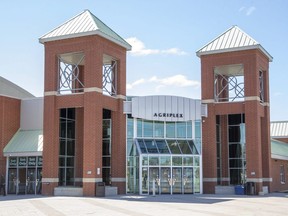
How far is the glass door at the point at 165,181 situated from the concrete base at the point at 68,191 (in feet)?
21.1

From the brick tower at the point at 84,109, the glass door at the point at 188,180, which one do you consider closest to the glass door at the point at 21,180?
the brick tower at the point at 84,109

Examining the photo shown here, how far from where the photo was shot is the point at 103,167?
39.0m

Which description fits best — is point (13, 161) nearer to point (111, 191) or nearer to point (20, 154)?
point (20, 154)

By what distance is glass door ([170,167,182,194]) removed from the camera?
124 feet

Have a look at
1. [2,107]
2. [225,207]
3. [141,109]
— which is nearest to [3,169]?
[2,107]

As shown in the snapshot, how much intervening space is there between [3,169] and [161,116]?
13198 mm

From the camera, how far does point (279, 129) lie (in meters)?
59.8

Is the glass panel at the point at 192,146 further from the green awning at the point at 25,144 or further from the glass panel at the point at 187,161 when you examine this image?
the green awning at the point at 25,144

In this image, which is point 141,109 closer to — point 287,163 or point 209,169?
point 209,169

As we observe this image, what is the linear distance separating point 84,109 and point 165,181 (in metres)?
8.33

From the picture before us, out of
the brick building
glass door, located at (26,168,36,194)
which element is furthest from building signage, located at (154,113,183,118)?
glass door, located at (26,168,36,194)

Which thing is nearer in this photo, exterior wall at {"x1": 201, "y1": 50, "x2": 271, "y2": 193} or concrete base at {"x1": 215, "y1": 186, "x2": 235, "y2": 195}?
exterior wall at {"x1": 201, "y1": 50, "x2": 271, "y2": 193}

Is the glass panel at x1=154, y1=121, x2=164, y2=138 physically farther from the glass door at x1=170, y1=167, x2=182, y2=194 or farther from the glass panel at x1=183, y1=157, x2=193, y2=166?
the glass door at x1=170, y1=167, x2=182, y2=194

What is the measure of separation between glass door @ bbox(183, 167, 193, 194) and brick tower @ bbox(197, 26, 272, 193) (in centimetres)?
261
